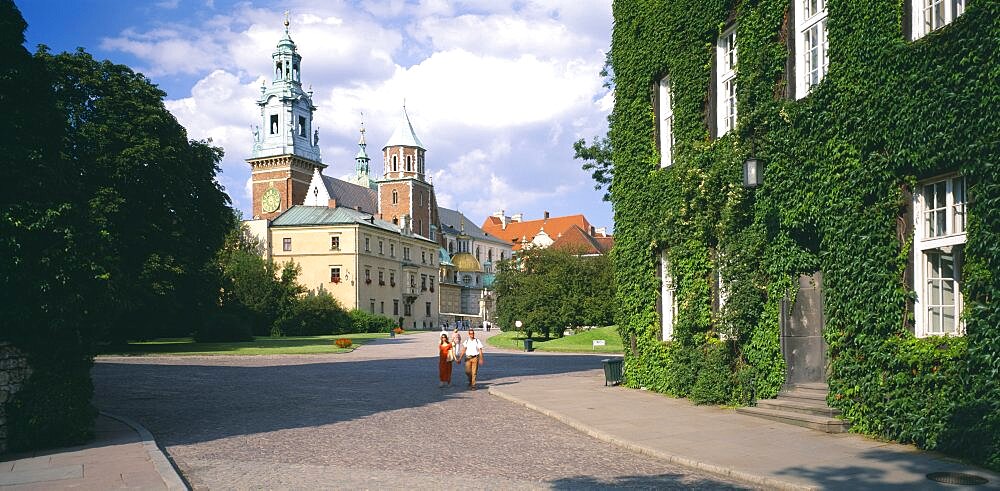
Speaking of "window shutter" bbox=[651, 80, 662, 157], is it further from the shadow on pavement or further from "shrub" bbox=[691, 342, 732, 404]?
the shadow on pavement

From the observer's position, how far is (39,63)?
12.3 metres

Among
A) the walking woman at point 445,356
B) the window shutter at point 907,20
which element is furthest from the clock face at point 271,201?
the window shutter at point 907,20

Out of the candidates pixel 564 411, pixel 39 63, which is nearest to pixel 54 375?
pixel 39 63

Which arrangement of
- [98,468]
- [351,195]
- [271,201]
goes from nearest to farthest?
[98,468] < [271,201] < [351,195]

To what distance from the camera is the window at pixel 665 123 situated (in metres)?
18.6

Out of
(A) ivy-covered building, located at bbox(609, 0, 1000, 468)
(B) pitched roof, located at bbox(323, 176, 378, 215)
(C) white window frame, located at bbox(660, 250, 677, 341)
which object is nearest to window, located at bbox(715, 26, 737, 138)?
(A) ivy-covered building, located at bbox(609, 0, 1000, 468)

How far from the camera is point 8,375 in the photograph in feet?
36.3

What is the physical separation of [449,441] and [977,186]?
25.2 ft

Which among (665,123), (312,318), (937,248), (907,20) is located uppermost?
(665,123)

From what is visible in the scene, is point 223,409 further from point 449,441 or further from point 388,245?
point 388,245

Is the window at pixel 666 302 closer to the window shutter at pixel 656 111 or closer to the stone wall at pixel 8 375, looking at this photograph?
the window shutter at pixel 656 111

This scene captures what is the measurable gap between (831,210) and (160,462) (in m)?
9.88

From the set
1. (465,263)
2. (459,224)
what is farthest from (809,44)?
(459,224)

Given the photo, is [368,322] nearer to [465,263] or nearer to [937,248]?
[465,263]
